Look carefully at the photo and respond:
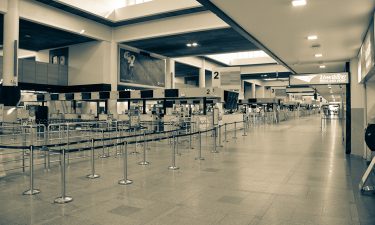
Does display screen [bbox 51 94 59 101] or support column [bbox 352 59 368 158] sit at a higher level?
display screen [bbox 51 94 59 101]

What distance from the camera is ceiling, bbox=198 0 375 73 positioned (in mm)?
4992

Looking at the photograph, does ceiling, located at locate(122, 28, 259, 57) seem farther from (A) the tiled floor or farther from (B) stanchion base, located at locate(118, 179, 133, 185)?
(B) stanchion base, located at locate(118, 179, 133, 185)

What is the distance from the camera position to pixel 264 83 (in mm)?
49000

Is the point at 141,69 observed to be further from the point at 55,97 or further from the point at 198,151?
the point at 198,151

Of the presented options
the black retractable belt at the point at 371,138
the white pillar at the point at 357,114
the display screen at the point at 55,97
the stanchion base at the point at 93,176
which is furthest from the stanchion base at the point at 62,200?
the display screen at the point at 55,97

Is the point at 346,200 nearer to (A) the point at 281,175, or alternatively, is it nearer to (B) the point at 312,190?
(B) the point at 312,190

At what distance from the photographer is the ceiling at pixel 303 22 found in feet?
16.4

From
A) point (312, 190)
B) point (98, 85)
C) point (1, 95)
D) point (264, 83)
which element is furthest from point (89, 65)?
point (264, 83)

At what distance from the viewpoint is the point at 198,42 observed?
800 inches

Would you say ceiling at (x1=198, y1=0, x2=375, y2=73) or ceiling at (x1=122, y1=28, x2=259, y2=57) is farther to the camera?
ceiling at (x1=122, y1=28, x2=259, y2=57)

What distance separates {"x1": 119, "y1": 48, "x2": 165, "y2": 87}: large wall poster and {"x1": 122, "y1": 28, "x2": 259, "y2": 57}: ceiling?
2.39 ft

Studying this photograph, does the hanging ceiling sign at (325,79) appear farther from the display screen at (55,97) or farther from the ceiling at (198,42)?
the display screen at (55,97)

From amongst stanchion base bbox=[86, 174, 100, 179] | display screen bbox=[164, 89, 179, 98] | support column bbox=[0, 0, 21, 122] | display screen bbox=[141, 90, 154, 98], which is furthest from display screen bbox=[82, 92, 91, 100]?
stanchion base bbox=[86, 174, 100, 179]

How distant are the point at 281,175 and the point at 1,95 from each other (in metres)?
13.7
